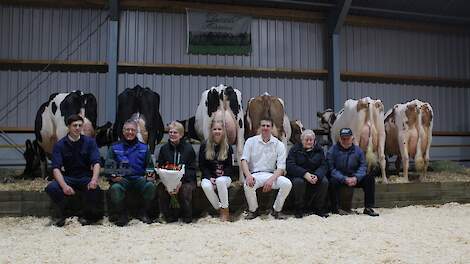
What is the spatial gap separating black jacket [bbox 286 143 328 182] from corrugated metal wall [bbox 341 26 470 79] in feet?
19.1

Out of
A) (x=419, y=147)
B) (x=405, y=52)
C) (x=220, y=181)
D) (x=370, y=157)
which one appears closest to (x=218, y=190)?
(x=220, y=181)

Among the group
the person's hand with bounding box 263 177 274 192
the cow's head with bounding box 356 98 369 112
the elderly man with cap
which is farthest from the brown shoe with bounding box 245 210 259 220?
the cow's head with bounding box 356 98 369 112

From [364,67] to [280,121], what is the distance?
206 inches

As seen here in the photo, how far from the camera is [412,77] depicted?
1077 centimetres

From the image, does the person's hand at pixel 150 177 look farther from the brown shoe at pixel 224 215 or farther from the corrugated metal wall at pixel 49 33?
the corrugated metal wall at pixel 49 33

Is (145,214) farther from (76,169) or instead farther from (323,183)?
(323,183)

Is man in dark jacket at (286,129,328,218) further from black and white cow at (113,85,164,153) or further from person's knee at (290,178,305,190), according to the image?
black and white cow at (113,85,164,153)

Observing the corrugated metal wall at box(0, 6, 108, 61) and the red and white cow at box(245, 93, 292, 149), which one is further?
the corrugated metal wall at box(0, 6, 108, 61)

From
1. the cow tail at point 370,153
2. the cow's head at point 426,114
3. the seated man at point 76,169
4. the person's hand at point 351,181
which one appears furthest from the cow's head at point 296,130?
the seated man at point 76,169

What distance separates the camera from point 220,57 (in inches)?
385

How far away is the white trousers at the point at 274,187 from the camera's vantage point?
15.8 ft

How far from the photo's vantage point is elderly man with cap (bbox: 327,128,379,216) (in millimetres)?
5180

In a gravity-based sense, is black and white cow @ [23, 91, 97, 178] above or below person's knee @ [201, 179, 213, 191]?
above

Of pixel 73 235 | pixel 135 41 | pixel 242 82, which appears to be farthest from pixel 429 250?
pixel 135 41
